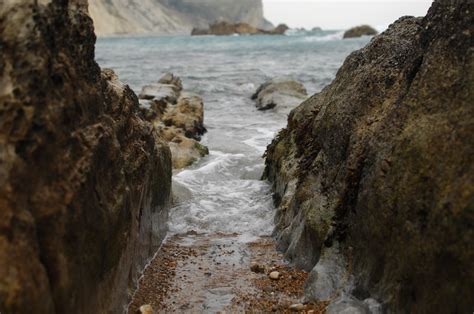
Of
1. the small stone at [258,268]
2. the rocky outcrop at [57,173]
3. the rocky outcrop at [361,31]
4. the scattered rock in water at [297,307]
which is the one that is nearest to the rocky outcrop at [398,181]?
the scattered rock in water at [297,307]

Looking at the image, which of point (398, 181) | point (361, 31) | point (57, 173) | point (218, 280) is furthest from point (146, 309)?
point (361, 31)

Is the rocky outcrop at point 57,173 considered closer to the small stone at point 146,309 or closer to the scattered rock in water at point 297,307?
the small stone at point 146,309

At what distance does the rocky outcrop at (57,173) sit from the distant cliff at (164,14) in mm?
91748

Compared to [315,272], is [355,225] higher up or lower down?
higher up

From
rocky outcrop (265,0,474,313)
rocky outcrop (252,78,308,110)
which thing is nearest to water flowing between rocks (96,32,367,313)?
rocky outcrop (265,0,474,313)

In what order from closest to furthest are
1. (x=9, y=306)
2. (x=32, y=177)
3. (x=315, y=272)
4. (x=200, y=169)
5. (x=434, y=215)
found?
1. (x=9, y=306)
2. (x=32, y=177)
3. (x=434, y=215)
4. (x=315, y=272)
5. (x=200, y=169)

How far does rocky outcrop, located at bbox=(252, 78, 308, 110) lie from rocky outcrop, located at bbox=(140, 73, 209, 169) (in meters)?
2.87

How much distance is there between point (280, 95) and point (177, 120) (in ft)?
16.4

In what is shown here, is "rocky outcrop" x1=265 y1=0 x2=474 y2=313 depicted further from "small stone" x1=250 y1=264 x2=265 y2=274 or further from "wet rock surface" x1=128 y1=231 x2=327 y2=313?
"small stone" x1=250 y1=264 x2=265 y2=274

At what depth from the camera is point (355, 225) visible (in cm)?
402

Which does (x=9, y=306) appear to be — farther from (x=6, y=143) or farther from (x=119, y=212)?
(x=119, y=212)

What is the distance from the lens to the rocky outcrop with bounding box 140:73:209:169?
941 cm

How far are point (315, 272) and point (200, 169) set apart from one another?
473cm

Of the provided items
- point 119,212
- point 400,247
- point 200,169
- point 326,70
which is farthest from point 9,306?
point 326,70
